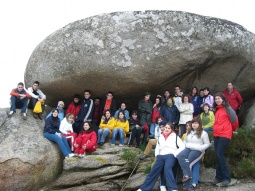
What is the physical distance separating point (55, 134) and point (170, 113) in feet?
11.7

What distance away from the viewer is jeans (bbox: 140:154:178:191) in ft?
25.9

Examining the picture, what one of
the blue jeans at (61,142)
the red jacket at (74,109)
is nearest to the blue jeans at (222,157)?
the blue jeans at (61,142)

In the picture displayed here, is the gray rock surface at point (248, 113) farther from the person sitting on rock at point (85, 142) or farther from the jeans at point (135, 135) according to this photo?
the person sitting on rock at point (85, 142)

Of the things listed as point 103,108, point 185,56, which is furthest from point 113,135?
point 185,56

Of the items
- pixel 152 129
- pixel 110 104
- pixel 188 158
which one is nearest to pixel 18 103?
pixel 110 104

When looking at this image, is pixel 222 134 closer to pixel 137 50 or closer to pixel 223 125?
pixel 223 125

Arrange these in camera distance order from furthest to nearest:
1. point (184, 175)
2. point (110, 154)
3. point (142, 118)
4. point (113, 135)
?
point (142, 118)
point (113, 135)
point (110, 154)
point (184, 175)

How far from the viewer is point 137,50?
1117 cm

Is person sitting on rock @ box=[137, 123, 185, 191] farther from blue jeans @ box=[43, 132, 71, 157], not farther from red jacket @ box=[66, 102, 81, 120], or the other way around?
red jacket @ box=[66, 102, 81, 120]

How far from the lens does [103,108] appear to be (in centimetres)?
1214

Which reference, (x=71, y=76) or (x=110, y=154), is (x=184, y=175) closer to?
(x=110, y=154)

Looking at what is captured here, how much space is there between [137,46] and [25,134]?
441cm

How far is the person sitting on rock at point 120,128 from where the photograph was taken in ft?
34.6

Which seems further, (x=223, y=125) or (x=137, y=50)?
(x=137, y=50)
